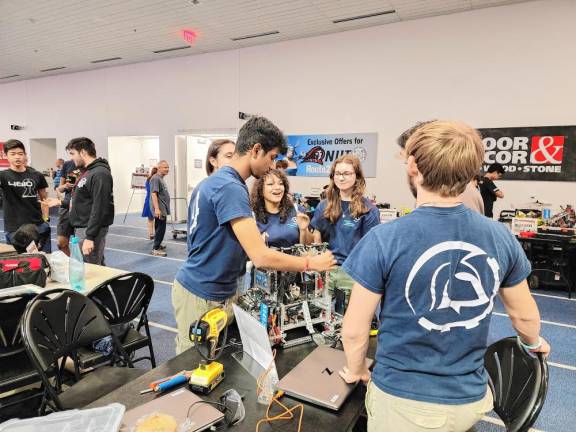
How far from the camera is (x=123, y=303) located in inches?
92.1

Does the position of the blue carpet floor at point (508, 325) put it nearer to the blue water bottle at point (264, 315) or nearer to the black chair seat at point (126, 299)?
the black chair seat at point (126, 299)

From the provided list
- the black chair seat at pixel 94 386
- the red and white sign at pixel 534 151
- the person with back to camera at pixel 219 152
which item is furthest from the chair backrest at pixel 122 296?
the red and white sign at pixel 534 151

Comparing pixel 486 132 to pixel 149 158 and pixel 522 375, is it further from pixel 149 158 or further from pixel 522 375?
pixel 149 158

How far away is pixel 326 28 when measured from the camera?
271 inches

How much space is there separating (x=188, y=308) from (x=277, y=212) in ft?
4.24

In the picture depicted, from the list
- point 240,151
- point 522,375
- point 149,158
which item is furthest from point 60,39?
point 522,375

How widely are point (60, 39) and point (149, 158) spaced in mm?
4013

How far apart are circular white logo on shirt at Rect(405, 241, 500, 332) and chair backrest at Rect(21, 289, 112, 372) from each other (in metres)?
1.47

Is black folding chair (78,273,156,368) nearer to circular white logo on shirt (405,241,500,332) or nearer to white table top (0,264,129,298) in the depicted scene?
white table top (0,264,129,298)

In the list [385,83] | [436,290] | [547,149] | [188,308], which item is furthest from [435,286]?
[385,83]

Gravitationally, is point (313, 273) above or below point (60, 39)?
below

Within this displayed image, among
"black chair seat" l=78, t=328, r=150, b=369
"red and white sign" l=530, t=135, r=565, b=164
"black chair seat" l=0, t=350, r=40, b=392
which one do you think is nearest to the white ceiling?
"red and white sign" l=530, t=135, r=565, b=164

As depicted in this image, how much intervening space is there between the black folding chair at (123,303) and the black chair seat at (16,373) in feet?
0.82

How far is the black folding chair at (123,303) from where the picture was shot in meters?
2.20
